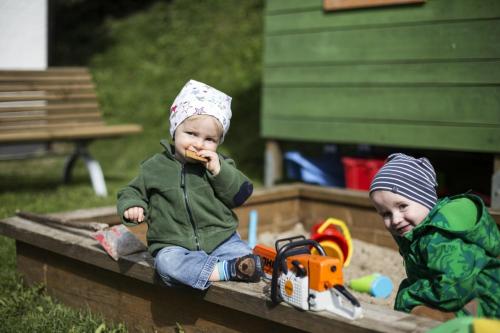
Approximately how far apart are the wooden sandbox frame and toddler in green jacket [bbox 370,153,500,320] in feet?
0.75

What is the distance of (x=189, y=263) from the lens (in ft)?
7.39

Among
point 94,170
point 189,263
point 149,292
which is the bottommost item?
point 94,170

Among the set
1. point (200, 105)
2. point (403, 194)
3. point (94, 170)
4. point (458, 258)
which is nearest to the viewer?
point (458, 258)

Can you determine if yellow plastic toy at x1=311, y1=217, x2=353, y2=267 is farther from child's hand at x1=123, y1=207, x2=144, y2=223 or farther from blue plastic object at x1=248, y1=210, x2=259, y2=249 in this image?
child's hand at x1=123, y1=207, x2=144, y2=223

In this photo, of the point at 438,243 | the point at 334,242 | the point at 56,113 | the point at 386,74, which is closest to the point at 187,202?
the point at 438,243

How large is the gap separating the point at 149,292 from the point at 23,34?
547 cm

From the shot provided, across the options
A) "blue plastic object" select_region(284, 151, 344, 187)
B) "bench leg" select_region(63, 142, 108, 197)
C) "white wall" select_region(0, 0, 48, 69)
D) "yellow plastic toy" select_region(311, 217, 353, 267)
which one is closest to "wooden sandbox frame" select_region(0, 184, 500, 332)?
"yellow plastic toy" select_region(311, 217, 353, 267)

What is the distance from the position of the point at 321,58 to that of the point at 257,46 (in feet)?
12.7

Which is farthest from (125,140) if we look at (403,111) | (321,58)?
(403,111)

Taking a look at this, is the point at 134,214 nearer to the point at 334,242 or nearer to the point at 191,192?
the point at 191,192

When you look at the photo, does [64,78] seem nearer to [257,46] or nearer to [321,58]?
[321,58]

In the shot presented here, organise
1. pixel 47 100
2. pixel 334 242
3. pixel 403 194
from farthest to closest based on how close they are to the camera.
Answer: pixel 47 100
pixel 334 242
pixel 403 194

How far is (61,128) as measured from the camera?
546 cm

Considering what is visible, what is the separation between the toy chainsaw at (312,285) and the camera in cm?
177
